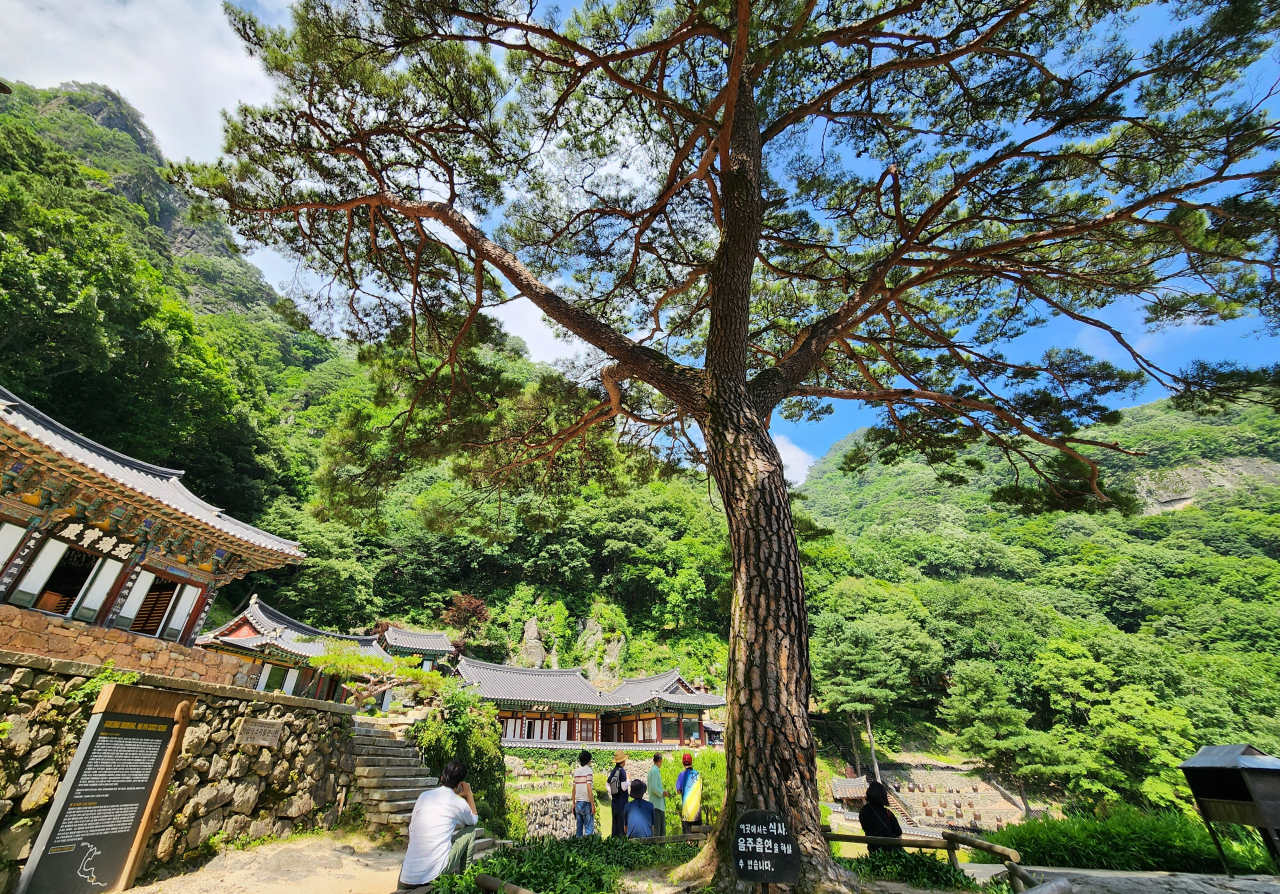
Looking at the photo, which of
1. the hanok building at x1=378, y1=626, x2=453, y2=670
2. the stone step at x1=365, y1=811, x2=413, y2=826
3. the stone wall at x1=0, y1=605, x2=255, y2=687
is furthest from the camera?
the hanok building at x1=378, y1=626, x2=453, y2=670

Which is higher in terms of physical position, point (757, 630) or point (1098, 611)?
point (1098, 611)

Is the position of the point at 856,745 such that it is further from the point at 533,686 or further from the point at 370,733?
the point at 370,733

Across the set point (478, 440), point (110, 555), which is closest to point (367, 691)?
point (110, 555)

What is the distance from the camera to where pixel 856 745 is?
22859mm

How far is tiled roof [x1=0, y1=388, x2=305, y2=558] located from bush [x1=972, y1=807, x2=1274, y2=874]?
9.49 meters

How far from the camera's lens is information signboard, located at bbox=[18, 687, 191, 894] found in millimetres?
2658

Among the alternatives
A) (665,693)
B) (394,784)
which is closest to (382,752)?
(394,784)

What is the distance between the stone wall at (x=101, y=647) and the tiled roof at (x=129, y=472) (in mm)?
1498

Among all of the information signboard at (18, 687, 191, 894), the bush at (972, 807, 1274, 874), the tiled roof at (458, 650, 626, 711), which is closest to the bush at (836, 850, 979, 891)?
the bush at (972, 807, 1274, 874)

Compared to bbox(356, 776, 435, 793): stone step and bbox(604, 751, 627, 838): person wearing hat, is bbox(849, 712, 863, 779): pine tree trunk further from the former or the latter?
bbox(356, 776, 435, 793): stone step

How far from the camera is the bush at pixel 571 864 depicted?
99.1 inches

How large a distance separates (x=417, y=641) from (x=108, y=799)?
662 inches

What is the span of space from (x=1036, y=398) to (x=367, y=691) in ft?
38.4

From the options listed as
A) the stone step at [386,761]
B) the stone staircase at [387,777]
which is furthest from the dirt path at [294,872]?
the stone step at [386,761]
